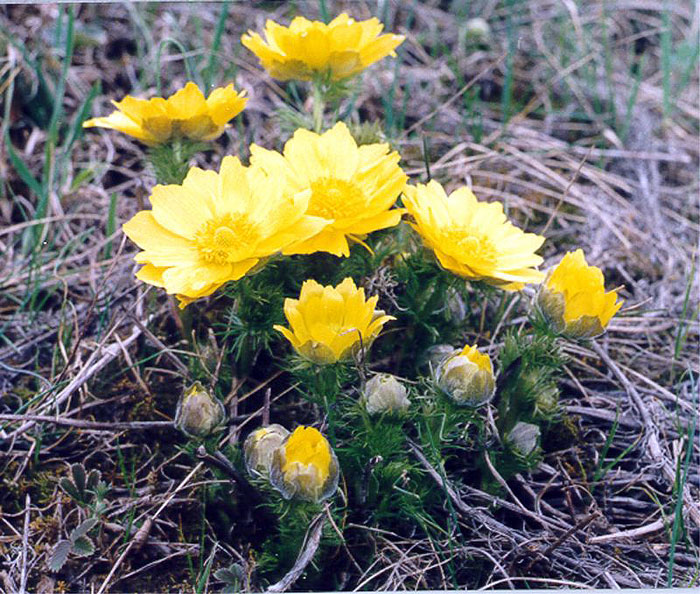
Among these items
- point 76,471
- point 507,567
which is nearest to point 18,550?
point 76,471

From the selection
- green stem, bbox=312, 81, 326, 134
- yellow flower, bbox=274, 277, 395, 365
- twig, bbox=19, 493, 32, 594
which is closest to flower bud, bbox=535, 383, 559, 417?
yellow flower, bbox=274, 277, 395, 365

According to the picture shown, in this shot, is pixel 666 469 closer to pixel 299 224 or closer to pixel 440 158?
pixel 299 224

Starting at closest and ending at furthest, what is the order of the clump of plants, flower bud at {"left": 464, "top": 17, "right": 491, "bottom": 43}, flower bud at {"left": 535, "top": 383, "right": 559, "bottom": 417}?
the clump of plants
flower bud at {"left": 535, "top": 383, "right": 559, "bottom": 417}
flower bud at {"left": 464, "top": 17, "right": 491, "bottom": 43}

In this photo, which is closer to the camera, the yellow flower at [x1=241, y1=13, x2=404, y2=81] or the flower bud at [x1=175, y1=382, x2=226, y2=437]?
the flower bud at [x1=175, y1=382, x2=226, y2=437]

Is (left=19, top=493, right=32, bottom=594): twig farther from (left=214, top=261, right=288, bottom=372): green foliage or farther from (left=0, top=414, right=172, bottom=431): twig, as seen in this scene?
(left=214, top=261, right=288, bottom=372): green foliage

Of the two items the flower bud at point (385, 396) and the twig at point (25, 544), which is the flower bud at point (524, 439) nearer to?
the flower bud at point (385, 396)

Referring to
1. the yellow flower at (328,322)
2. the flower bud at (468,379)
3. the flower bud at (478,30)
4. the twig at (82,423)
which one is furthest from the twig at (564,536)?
the flower bud at (478,30)
